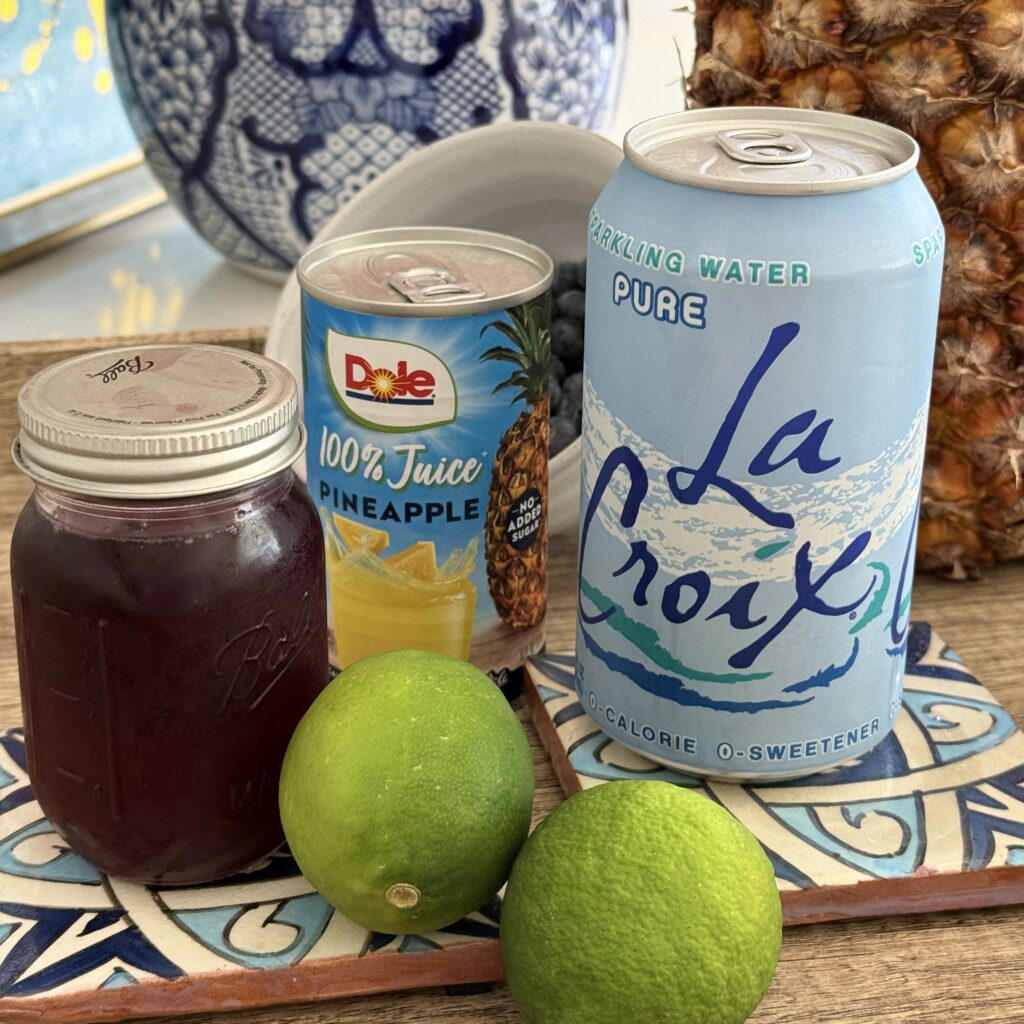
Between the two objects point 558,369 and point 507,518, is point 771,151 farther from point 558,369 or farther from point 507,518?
point 558,369

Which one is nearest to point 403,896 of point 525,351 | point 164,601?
point 164,601

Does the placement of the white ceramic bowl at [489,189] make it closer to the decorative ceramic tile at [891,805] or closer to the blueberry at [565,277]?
the blueberry at [565,277]

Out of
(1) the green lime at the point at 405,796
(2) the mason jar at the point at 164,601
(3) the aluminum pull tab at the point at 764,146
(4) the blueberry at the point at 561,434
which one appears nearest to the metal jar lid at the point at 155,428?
(2) the mason jar at the point at 164,601

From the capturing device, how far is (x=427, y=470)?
684 mm

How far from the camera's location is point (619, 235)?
0.59m

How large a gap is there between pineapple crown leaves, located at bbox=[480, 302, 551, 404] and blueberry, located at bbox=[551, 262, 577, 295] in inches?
9.5

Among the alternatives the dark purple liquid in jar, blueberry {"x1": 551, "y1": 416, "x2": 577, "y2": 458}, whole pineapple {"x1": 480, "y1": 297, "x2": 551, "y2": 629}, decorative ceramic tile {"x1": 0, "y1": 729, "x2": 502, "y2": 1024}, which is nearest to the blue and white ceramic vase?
blueberry {"x1": 551, "y1": 416, "x2": 577, "y2": 458}

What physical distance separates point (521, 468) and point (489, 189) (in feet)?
0.79

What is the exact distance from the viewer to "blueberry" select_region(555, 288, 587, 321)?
36.6 inches

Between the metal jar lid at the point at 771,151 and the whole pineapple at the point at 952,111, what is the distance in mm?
123

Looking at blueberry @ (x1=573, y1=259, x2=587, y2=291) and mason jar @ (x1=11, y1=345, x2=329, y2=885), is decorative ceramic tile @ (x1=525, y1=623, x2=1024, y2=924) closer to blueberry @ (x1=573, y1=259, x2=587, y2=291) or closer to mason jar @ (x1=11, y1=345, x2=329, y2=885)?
mason jar @ (x1=11, y1=345, x2=329, y2=885)

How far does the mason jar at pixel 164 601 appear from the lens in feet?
1.79

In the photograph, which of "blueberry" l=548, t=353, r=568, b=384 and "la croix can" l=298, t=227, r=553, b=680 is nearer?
"la croix can" l=298, t=227, r=553, b=680

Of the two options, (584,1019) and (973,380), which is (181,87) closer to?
(973,380)
